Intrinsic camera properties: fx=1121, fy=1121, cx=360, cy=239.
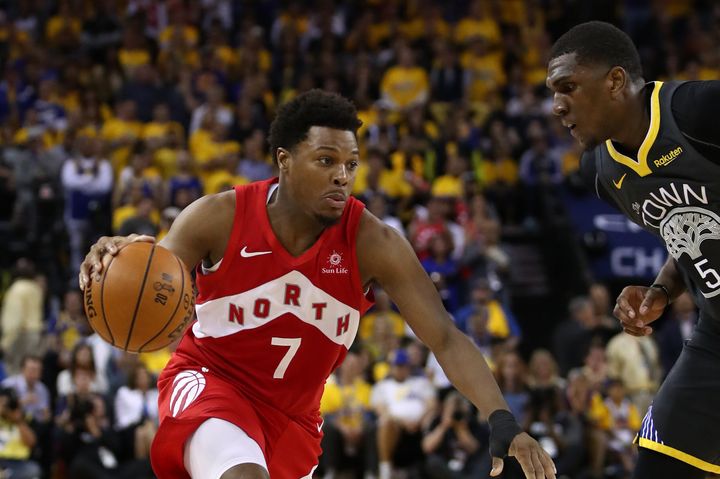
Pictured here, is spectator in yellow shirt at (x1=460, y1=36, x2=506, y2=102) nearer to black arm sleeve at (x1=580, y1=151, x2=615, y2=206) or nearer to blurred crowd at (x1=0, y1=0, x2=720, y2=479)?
blurred crowd at (x1=0, y1=0, x2=720, y2=479)

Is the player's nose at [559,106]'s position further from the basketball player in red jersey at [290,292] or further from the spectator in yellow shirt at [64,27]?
the spectator in yellow shirt at [64,27]

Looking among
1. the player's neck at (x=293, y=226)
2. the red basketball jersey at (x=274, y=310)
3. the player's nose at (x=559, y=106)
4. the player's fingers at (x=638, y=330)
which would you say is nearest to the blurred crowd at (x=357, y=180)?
the player's fingers at (x=638, y=330)

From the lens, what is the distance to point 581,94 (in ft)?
15.3

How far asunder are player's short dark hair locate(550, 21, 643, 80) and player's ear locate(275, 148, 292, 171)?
1.23 metres

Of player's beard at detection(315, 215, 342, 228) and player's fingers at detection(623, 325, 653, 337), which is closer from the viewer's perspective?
player's beard at detection(315, 215, 342, 228)

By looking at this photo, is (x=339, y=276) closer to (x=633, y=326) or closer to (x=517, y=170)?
(x=633, y=326)

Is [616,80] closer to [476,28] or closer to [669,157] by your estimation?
[669,157]

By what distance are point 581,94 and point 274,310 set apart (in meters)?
1.59

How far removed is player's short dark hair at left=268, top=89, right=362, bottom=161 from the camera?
490cm

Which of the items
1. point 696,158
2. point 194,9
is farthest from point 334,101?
point 194,9

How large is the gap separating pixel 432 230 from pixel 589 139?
8.08m

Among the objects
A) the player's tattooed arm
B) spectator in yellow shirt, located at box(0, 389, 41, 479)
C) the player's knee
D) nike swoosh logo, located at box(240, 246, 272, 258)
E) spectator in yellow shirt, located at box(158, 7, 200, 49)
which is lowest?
spectator in yellow shirt, located at box(0, 389, 41, 479)

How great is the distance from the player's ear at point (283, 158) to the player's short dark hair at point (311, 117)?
0.02 metres


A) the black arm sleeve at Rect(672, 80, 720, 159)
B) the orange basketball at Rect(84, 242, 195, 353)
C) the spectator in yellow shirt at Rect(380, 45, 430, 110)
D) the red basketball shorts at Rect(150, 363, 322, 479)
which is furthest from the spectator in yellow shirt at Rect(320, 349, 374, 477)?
the black arm sleeve at Rect(672, 80, 720, 159)
